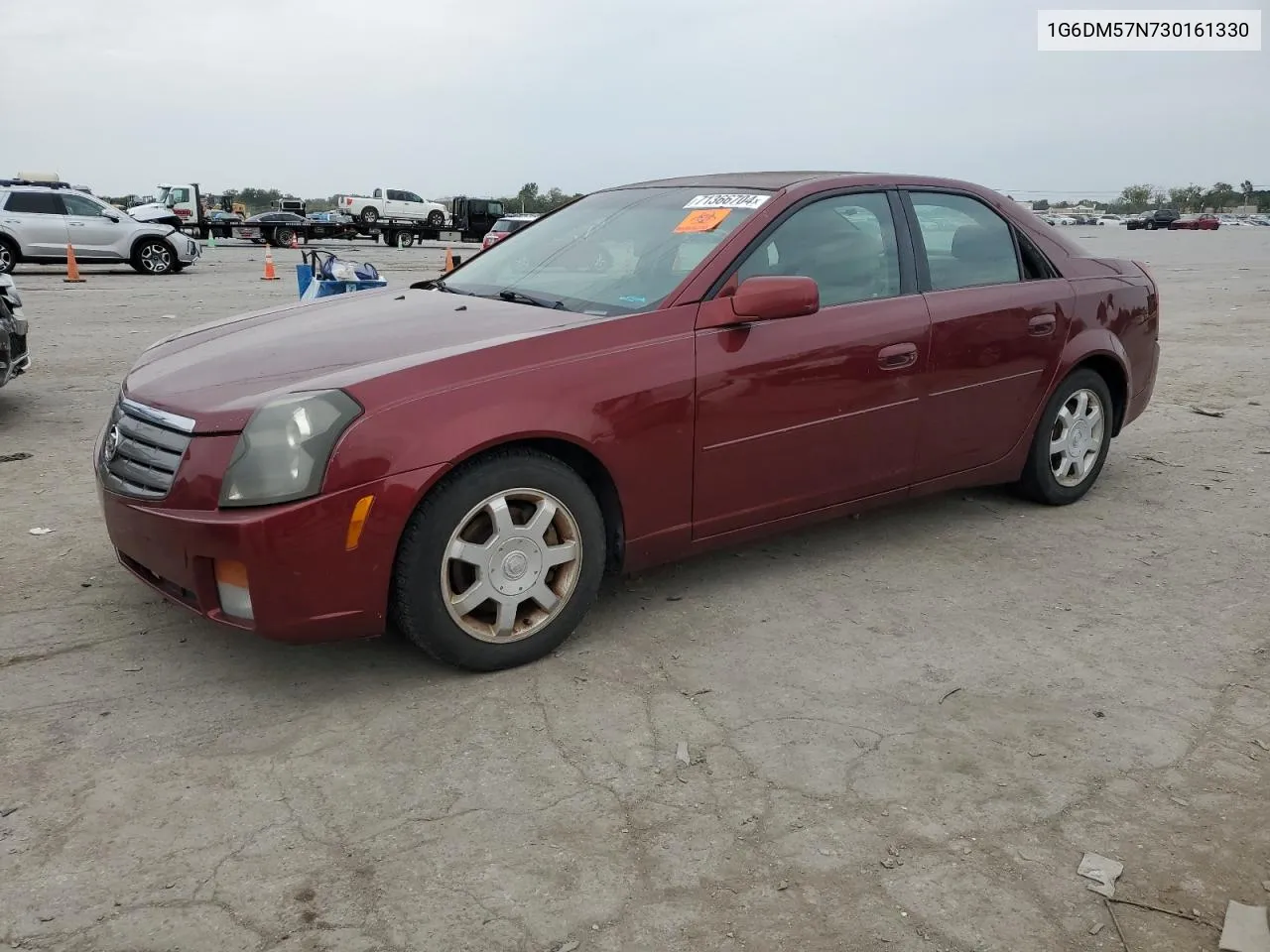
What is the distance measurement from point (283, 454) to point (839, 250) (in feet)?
7.68

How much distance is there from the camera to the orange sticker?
13.1 feet

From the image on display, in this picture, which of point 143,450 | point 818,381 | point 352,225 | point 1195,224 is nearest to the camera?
point 143,450

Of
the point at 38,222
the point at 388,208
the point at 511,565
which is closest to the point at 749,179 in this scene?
the point at 511,565

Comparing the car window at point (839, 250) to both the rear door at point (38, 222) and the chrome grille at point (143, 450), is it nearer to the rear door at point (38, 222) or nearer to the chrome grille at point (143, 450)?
the chrome grille at point (143, 450)

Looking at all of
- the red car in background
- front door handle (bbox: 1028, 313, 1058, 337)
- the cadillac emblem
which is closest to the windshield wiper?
the cadillac emblem

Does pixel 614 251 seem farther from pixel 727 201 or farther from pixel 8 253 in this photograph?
pixel 8 253

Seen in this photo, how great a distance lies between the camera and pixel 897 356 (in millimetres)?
4199

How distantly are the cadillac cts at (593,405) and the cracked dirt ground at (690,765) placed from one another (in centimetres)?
31

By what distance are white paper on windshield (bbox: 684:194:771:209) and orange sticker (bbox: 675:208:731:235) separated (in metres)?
0.04

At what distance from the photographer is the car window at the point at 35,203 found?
19.0 meters

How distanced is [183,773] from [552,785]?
0.96 metres

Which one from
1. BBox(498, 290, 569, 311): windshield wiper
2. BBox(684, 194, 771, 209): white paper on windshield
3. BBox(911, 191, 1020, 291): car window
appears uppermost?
BBox(684, 194, 771, 209): white paper on windshield

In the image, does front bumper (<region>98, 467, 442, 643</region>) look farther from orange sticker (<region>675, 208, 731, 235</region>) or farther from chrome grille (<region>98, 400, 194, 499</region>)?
orange sticker (<region>675, 208, 731, 235</region>)

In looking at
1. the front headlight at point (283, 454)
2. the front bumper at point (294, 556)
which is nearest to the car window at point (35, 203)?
the front bumper at point (294, 556)
